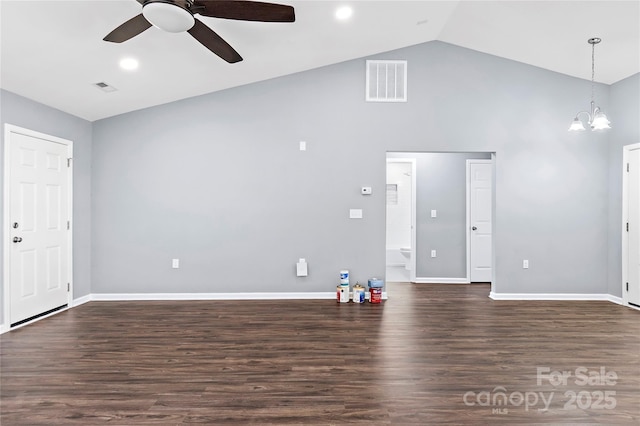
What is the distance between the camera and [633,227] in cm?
475

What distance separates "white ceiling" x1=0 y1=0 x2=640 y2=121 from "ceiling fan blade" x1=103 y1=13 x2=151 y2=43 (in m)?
0.36

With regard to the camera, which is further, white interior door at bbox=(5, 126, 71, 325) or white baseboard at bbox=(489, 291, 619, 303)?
white baseboard at bbox=(489, 291, 619, 303)

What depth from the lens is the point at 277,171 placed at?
511cm

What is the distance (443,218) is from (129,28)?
5436mm

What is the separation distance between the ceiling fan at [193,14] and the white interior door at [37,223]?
6.92ft

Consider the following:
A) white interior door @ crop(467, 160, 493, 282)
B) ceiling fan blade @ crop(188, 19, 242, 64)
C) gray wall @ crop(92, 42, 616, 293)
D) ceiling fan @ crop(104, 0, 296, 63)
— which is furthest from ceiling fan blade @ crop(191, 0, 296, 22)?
white interior door @ crop(467, 160, 493, 282)

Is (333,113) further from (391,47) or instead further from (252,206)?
(252,206)

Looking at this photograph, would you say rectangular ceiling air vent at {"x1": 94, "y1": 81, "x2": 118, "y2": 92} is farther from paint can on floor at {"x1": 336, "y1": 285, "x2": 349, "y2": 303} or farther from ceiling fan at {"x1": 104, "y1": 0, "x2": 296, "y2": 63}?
paint can on floor at {"x1": 336, "y1": 285, "x2": 349, "y2": 303}

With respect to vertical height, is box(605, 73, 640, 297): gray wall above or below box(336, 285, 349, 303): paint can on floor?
above

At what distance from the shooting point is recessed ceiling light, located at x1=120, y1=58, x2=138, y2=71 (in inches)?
147

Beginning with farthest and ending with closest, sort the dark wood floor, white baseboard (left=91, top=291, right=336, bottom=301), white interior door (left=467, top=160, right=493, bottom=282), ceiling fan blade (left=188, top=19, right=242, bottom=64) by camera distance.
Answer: white interior door (left=467, top=160, right=493, bottom=282) < white baseboard (left=91, top=291, right=336, bottom=301) < ceiling fan blade (left=188, top=19, right=242, bottom=64) < the dark wood floor

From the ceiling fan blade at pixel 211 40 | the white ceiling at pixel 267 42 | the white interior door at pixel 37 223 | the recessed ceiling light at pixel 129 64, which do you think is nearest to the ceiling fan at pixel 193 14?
the ceiling fan blade at pixel 211 40

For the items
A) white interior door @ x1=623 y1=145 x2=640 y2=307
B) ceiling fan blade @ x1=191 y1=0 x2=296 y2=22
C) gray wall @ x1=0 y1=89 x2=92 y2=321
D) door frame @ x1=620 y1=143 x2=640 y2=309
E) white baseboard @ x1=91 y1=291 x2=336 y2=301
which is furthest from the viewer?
white baseboard @ x1=91 y1=291 x2=336 y2=301

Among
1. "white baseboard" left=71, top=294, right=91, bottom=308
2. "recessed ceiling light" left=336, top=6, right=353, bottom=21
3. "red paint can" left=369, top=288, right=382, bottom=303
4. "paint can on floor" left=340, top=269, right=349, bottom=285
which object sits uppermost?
"recessed ceiling light" left=336, top=6, right=353, bottom=21
